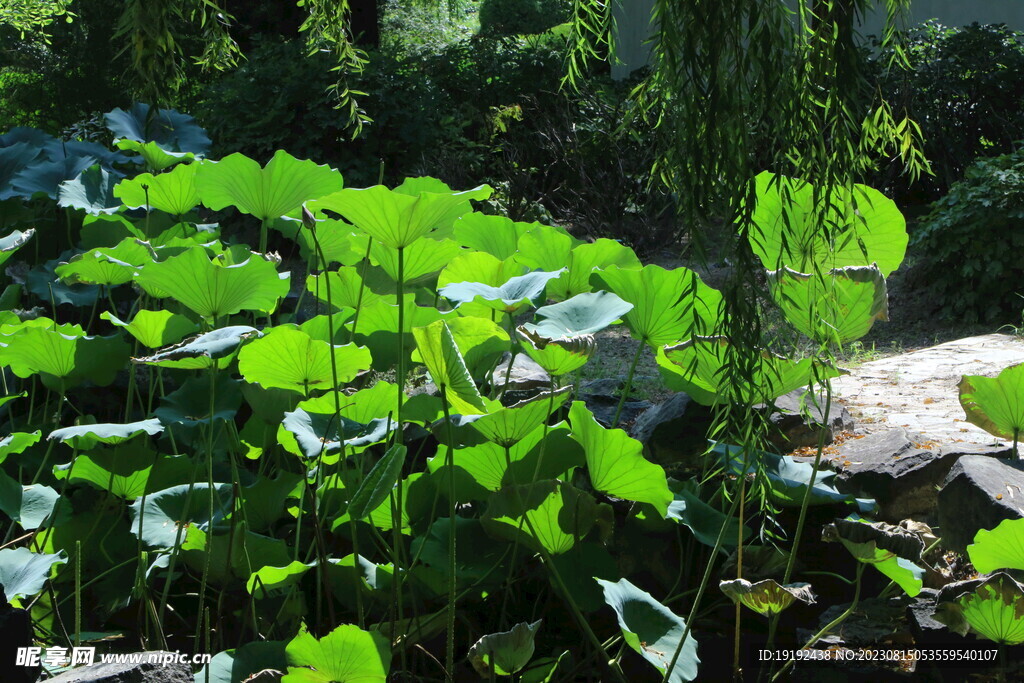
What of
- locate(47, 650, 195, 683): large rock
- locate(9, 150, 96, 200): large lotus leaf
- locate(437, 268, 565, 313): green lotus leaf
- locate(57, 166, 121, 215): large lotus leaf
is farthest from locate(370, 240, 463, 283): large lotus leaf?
locate(9, 150, 96, 200): large lotus leaf

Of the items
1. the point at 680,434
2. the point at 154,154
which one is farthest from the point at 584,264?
the point at 154,154

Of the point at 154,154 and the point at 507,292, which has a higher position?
the point at 154,154

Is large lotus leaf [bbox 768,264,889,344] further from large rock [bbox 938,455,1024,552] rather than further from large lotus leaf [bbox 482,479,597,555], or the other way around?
large lotus leaf [bbox 482,479,597,555]

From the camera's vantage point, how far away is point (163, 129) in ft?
14.8

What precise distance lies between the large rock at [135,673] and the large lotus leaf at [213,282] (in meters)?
0.78

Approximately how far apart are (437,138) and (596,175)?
1254 mm

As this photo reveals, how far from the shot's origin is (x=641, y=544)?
2164mm

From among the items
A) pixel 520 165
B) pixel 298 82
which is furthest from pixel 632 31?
pixel 298 82

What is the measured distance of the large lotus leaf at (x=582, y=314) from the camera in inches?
77.4

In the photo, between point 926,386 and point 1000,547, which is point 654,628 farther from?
point 926,386

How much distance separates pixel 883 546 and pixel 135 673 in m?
1.38

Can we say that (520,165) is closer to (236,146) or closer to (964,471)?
(236,146)

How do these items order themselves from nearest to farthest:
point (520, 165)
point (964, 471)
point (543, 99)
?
1. point (964, 471)
2. point (520, 165)
3. point (543, 99)

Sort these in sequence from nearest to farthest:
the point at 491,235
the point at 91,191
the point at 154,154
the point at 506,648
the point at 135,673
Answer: the point at 135,673 < the point at 506,648 < the point at 491,235 < the point at 91,191 < the point at 154,154
